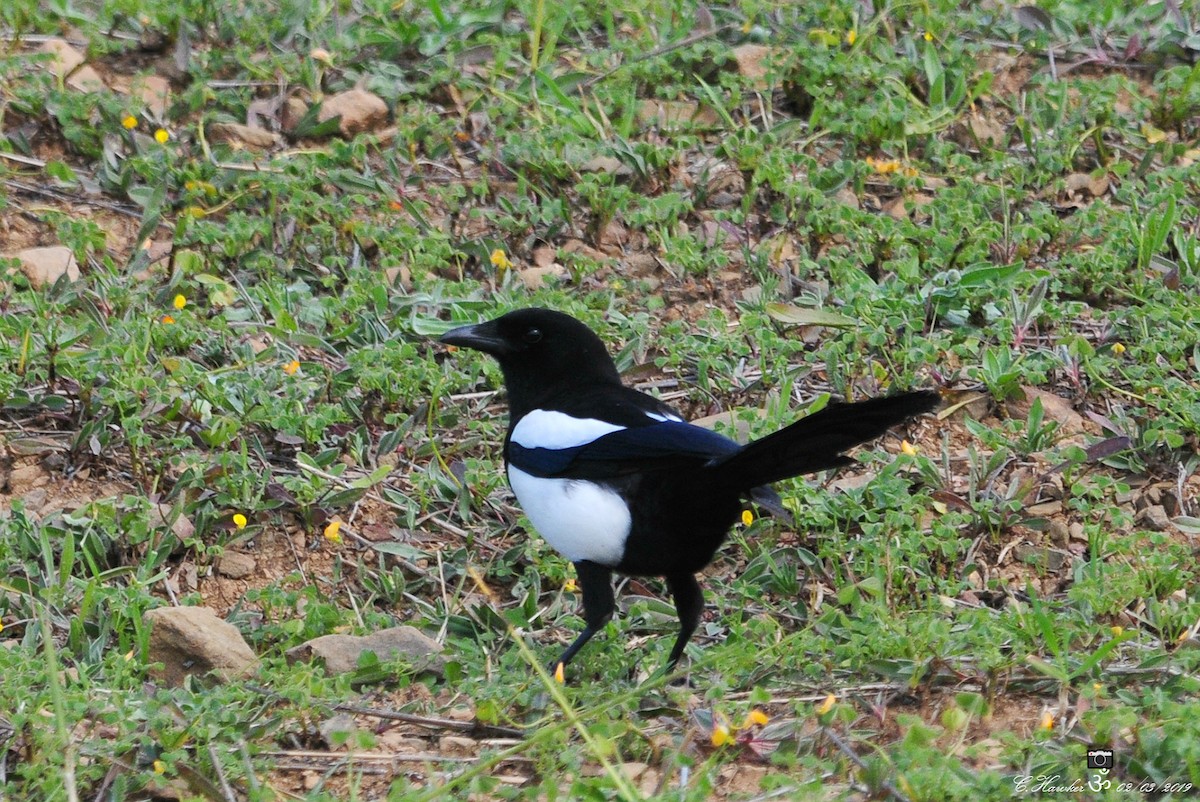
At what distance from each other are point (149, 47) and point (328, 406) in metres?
2.48

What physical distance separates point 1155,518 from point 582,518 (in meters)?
1.60

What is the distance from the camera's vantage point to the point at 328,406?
4.54 meters

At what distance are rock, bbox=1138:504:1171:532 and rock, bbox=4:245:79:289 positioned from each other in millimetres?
3386

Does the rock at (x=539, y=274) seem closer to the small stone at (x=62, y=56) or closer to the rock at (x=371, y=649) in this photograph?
the rock at (x=371, y=649)

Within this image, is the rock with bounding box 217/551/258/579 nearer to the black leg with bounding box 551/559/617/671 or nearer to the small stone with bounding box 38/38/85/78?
the black leg with bounding box 551/559/617/671

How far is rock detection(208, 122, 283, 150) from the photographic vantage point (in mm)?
5789

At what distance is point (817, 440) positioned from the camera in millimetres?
3189

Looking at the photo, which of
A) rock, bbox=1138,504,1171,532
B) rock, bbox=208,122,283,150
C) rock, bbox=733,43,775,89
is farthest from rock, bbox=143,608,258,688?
rock, bbox=733,43,775,89

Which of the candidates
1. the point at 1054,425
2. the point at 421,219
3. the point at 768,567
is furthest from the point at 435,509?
the point at 1054,425

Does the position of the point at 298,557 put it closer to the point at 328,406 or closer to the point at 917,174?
the point at 328,406

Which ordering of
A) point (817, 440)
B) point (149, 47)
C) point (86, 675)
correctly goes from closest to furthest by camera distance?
point (817, 440) → point (86, 675) → point (149, 47)

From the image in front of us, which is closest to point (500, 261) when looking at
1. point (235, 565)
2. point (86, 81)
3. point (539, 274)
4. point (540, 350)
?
point (539, 274)

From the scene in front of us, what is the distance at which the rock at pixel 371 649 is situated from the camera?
357 cm

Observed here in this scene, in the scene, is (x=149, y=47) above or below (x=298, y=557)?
above
